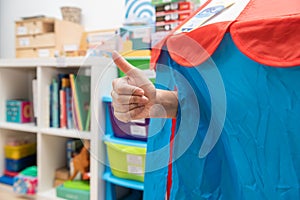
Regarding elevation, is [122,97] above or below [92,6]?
below

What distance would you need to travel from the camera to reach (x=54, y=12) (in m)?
1.82

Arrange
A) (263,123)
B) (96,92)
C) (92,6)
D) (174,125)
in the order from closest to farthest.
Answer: (263,123) → (174,125) → (96,92) → (92,6)

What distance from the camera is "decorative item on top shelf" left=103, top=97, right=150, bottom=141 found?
42.4 inches

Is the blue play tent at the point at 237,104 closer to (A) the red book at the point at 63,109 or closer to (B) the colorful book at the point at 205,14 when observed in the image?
(B) the colorful book at the point at 205,14

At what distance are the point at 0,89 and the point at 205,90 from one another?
1450 mm

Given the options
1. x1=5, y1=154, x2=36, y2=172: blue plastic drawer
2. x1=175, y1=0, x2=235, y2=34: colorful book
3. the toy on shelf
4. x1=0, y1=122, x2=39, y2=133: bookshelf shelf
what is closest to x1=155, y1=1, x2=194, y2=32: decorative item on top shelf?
x1=175, y1=0, x2=235, y2=34: colorful book

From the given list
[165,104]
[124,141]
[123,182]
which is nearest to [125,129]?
[124,141]

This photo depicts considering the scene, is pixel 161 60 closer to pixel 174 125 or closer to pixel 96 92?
pixel 174 125

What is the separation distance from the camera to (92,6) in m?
Answer: 1.67

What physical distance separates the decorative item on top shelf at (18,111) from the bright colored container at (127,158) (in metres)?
0.72

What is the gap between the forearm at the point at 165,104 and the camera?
62cm

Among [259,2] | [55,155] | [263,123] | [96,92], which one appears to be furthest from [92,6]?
[263,123]

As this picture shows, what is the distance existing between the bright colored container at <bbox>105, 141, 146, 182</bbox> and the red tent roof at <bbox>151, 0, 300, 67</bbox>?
605mm

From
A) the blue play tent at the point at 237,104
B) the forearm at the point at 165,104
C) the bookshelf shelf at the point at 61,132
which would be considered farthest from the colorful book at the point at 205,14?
the bookshelf shelf at the point at 61,132
